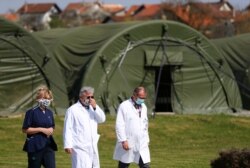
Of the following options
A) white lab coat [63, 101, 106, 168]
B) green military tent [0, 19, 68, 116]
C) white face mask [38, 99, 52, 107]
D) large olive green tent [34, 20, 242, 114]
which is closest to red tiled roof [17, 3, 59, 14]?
large olive green tent [34, 20, 242, 114]

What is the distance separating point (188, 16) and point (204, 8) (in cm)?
468

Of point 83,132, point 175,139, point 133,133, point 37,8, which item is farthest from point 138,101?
point 37,8

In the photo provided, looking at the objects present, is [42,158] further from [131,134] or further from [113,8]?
[113,8]

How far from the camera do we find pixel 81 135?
13.0 m

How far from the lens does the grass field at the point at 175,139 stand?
66.6 ft

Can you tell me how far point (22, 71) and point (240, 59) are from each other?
11.1 m

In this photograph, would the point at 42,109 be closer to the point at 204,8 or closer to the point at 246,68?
the point at 246,68

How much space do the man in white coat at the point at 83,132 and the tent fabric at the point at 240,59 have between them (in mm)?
22346

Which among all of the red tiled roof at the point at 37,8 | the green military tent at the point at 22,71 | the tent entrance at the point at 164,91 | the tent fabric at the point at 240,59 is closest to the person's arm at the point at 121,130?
the green military tent at the point at 22,71

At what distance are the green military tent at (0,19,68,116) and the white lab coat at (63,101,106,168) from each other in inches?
616

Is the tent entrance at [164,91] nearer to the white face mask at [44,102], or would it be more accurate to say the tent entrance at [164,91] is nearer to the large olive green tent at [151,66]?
the large olive green tent at [151,66]

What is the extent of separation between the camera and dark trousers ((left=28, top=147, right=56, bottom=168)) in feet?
43.2

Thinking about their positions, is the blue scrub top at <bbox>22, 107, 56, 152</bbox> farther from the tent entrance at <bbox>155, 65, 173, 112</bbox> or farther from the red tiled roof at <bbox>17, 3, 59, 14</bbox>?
the red tiled roof at <bbox>17, 3, 59, 14</bbox>

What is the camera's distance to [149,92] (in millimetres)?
31172
